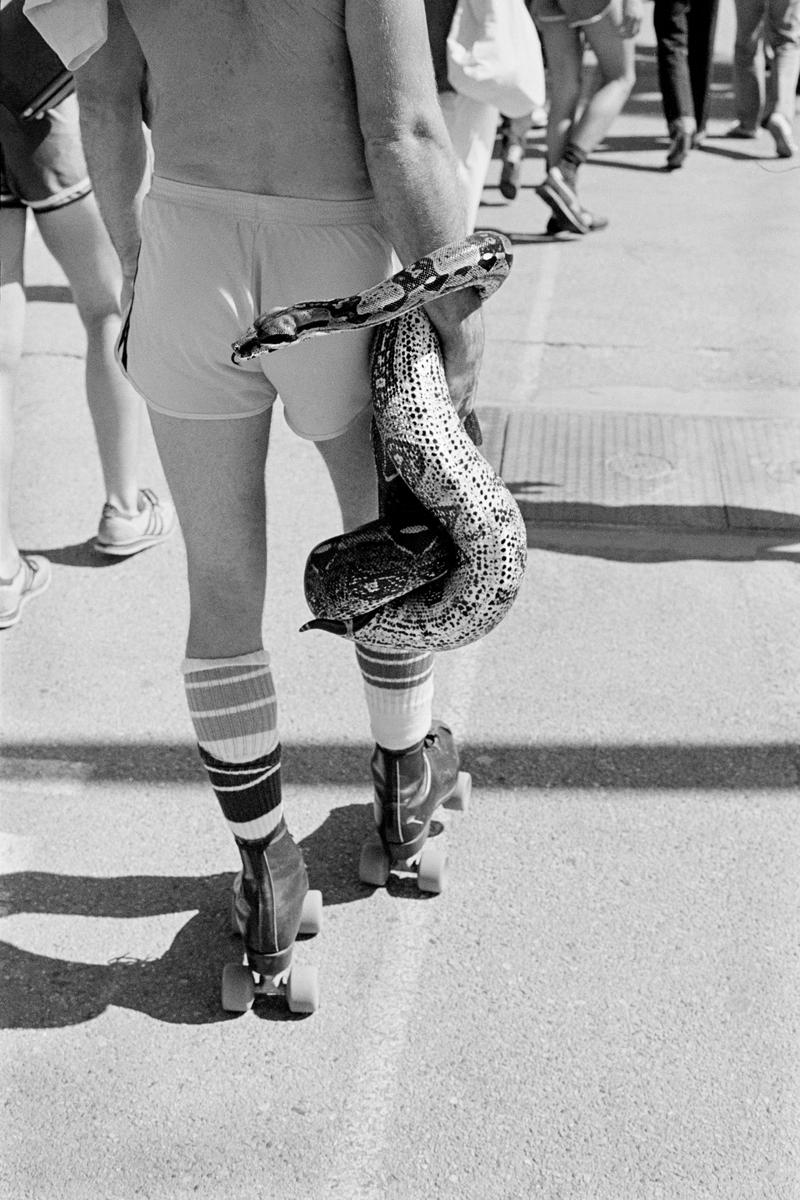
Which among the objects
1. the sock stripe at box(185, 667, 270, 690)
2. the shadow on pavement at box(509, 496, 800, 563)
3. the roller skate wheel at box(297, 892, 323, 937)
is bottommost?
the shadow on pavement at box(509, 496, 800, 563)

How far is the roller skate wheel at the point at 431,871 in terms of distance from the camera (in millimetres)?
2699

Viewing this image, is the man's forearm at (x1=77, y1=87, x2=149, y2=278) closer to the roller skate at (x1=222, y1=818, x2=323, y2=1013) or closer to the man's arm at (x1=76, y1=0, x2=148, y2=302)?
the man's arm at (x1=76, y1=0, x2=148, y2=302)

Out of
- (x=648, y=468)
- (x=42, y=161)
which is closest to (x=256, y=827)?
(x=42, y=161)

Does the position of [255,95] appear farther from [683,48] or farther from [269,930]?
[683,48]

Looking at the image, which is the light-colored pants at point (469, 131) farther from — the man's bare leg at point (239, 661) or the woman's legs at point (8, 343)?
the man's bare leg at point (239, 661)

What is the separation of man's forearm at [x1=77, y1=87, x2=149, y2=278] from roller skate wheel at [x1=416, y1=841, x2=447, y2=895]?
126 cm

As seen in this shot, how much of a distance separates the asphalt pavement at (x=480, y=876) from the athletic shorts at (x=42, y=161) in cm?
103

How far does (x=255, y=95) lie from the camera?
78.7 inches

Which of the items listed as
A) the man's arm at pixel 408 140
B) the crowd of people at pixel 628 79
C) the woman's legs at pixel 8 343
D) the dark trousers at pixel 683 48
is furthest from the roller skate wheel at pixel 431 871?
the dark trousers at pixel 683 48

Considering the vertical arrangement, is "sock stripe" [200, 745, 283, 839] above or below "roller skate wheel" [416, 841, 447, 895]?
above

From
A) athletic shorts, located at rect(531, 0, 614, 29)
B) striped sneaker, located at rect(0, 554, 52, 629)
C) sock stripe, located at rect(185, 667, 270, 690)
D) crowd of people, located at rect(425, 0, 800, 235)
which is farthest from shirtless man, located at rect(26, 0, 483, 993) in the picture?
athletic shorts, located at rect(531, 0, 614, 29)

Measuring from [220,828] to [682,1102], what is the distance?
1.15m

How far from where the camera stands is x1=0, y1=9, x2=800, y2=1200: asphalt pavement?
2184 millimetres

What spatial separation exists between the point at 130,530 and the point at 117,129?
1.85m
